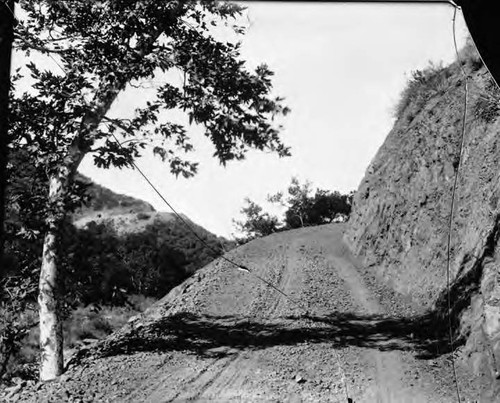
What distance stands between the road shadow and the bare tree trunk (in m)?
1.31

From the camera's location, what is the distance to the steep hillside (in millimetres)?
9812

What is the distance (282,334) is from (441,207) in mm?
5803

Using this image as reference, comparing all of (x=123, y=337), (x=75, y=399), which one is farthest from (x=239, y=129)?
(x=123, y=337)

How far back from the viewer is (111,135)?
1015cm

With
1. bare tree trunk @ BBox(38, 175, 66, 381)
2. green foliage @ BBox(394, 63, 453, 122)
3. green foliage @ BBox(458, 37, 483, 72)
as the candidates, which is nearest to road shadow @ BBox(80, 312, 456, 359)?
bare tree trunk @ BBox(38, 175, 66, 381)

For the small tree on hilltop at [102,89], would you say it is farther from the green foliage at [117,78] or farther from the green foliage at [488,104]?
the green foliage at [488,104]

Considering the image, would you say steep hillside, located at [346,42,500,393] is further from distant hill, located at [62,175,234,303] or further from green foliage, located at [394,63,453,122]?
distant hill, located at [62,175,234,303]

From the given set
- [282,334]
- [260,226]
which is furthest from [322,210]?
[282,334]

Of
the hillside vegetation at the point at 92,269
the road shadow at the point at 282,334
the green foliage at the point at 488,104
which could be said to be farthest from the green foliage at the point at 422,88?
the hillside vegetation at the point at 92,269

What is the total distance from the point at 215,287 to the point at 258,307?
9.63 ft

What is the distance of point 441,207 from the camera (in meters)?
14.6

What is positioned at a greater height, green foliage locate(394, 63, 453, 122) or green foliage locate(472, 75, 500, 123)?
green foliage locate(394, 63, 453, 122)

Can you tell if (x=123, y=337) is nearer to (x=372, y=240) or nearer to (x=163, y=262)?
(x=372, y=240)

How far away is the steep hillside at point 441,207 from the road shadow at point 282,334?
0.78m
